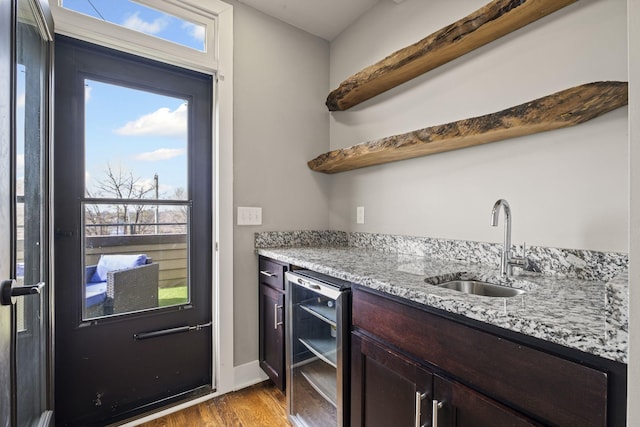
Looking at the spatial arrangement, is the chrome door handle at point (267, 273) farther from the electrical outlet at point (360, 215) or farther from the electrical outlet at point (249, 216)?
the electrical outlet at point (360, 215)

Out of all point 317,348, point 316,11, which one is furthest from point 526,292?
point 316,11

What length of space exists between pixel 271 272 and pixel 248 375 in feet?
2.56

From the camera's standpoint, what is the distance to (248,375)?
2.03 m

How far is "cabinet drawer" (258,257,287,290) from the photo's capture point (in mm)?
1789

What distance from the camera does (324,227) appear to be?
2.43 m

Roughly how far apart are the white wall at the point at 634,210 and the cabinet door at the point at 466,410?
0.29 m

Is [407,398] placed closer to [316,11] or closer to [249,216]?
[249,216]

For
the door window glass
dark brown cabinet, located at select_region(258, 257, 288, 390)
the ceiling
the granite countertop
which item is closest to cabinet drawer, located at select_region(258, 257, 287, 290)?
dark brown cabinet, located at select_region(258, 257, 288, 390)

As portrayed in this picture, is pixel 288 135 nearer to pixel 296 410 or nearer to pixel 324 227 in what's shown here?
pixel 324 227

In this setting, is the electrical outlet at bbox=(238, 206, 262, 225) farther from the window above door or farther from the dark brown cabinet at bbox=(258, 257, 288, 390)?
the window above door

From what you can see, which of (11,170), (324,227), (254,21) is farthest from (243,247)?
(254,21)

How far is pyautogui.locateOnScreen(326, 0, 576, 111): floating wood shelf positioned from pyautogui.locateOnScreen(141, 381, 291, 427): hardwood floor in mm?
2140

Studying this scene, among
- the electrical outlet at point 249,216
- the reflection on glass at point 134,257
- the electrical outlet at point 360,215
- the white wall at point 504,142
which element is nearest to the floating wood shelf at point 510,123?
the white wall at point 504,142

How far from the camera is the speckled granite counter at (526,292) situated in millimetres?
645
